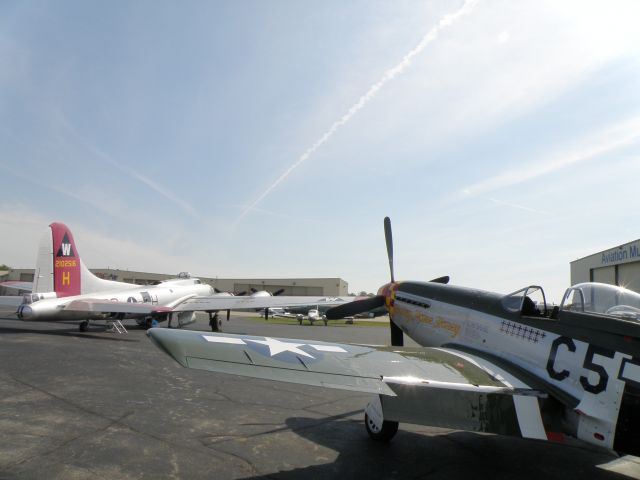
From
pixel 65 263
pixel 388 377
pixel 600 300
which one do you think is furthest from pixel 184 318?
pixel 600 300

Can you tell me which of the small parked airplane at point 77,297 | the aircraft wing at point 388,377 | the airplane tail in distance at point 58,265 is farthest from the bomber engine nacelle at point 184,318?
the aircraft wing at point 388,377

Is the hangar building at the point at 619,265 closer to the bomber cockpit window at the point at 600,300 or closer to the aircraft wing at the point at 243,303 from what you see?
the aircraft wing at the point at 243,303

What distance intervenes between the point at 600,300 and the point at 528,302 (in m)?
0.68

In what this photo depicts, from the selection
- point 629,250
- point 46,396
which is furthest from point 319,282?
point 46,396

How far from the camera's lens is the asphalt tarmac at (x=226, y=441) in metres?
4.16

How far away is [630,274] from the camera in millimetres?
22094

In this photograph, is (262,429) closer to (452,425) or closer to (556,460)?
(452,425)

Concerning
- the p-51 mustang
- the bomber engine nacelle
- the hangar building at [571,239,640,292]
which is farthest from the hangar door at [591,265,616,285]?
the p-51 mustang

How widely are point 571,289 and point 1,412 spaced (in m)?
7.44

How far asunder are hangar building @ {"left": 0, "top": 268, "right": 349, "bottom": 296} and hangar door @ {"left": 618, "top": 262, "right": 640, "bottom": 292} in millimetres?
49908

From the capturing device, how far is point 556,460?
186 inches

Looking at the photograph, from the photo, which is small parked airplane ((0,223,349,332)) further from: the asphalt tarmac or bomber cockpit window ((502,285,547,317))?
bomber cockpit window ((502,285,547,317))

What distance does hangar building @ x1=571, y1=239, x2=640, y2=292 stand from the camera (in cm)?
2119

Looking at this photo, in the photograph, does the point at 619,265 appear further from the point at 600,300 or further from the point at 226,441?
the point at 226,441
